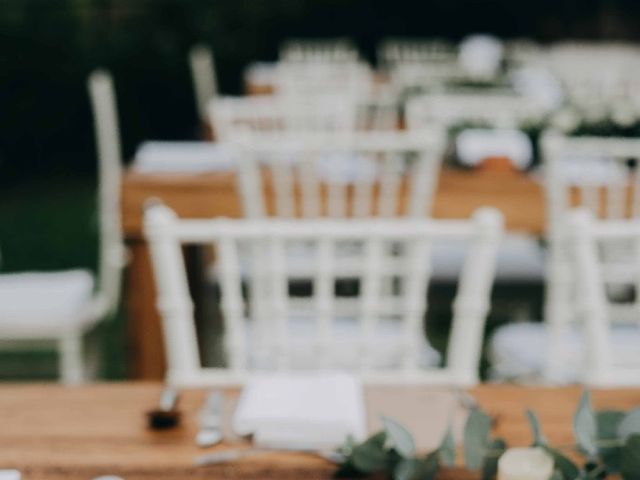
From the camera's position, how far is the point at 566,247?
2.16m

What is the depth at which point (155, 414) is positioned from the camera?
121 cm

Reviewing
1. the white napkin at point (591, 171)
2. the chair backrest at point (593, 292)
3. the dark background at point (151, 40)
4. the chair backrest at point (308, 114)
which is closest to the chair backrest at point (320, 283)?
the chair backrest at point (593, 292)

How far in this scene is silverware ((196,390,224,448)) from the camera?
116 cm

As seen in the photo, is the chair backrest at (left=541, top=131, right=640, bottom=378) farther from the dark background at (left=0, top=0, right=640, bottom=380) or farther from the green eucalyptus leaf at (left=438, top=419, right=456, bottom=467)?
the dark background at (left=0, top=0, right=640, bottom=380)

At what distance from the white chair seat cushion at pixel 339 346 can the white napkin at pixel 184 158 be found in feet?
2.39

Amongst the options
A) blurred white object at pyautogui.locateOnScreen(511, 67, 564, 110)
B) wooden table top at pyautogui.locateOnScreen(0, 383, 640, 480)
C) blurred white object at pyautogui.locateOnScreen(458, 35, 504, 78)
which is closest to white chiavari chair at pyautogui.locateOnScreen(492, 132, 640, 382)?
Answer: wooden table top at pyautogui.locateOnScreen(0, 383, 640, 480)

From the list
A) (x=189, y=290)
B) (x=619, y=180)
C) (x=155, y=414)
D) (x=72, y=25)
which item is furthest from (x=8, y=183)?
(x=155, y=414)

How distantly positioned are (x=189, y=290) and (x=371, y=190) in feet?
1.90

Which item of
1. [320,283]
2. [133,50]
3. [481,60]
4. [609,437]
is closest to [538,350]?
[320,283]

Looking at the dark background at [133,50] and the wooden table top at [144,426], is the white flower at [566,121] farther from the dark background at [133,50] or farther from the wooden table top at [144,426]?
the dark background at [133,50]

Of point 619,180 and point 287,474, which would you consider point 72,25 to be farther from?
point 287,474

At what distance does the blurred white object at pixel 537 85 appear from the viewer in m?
4.29

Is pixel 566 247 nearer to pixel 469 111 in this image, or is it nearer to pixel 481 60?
pixel 469 111

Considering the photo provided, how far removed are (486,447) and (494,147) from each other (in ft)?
6.48
